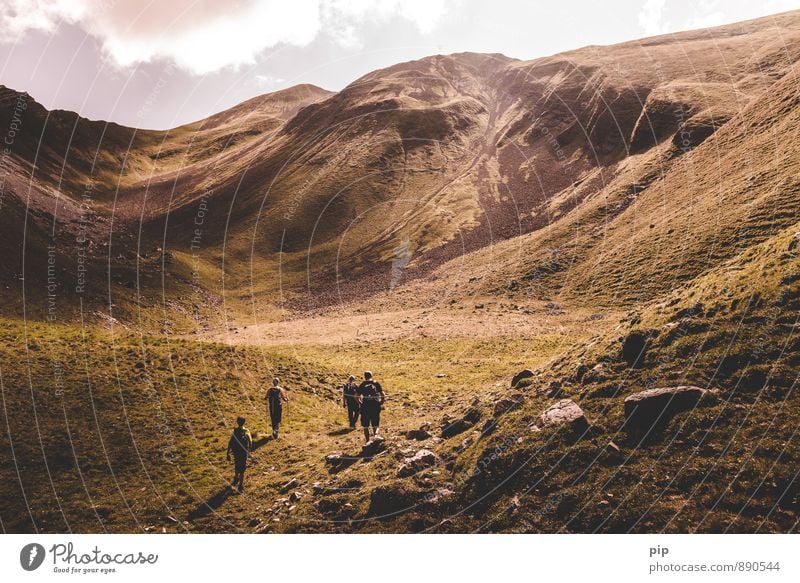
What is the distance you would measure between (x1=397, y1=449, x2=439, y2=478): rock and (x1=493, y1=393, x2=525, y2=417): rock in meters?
2.79

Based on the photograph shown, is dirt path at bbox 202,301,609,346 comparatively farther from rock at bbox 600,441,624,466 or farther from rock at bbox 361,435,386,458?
rock at bbox 600,441,624,466

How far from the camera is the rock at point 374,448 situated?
53.6 feet

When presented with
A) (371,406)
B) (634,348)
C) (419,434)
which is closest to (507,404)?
(419,434)

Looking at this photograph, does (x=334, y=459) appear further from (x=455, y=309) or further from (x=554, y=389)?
(x=455, y=309)

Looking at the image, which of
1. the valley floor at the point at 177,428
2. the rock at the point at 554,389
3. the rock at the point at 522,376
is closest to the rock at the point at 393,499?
the valley floor at the point at 177,428

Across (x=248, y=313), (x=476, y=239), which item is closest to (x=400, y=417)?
(x=248, y=313)

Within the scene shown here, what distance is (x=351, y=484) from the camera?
14.3 meters

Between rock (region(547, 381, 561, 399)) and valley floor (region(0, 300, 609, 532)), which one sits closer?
valley floor (region(0, 300, 609, 532))

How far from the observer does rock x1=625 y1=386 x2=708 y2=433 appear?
11.4 metres

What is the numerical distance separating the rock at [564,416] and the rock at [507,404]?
1.63 metres

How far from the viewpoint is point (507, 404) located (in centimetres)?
1545

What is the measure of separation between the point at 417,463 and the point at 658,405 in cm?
727

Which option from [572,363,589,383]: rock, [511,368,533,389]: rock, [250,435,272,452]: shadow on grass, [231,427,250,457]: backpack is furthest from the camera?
[250,435,272,452]: shadow on grass

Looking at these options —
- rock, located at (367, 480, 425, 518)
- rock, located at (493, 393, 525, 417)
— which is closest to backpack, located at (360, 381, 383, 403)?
rock, located at (493, 393, 525, 417)
